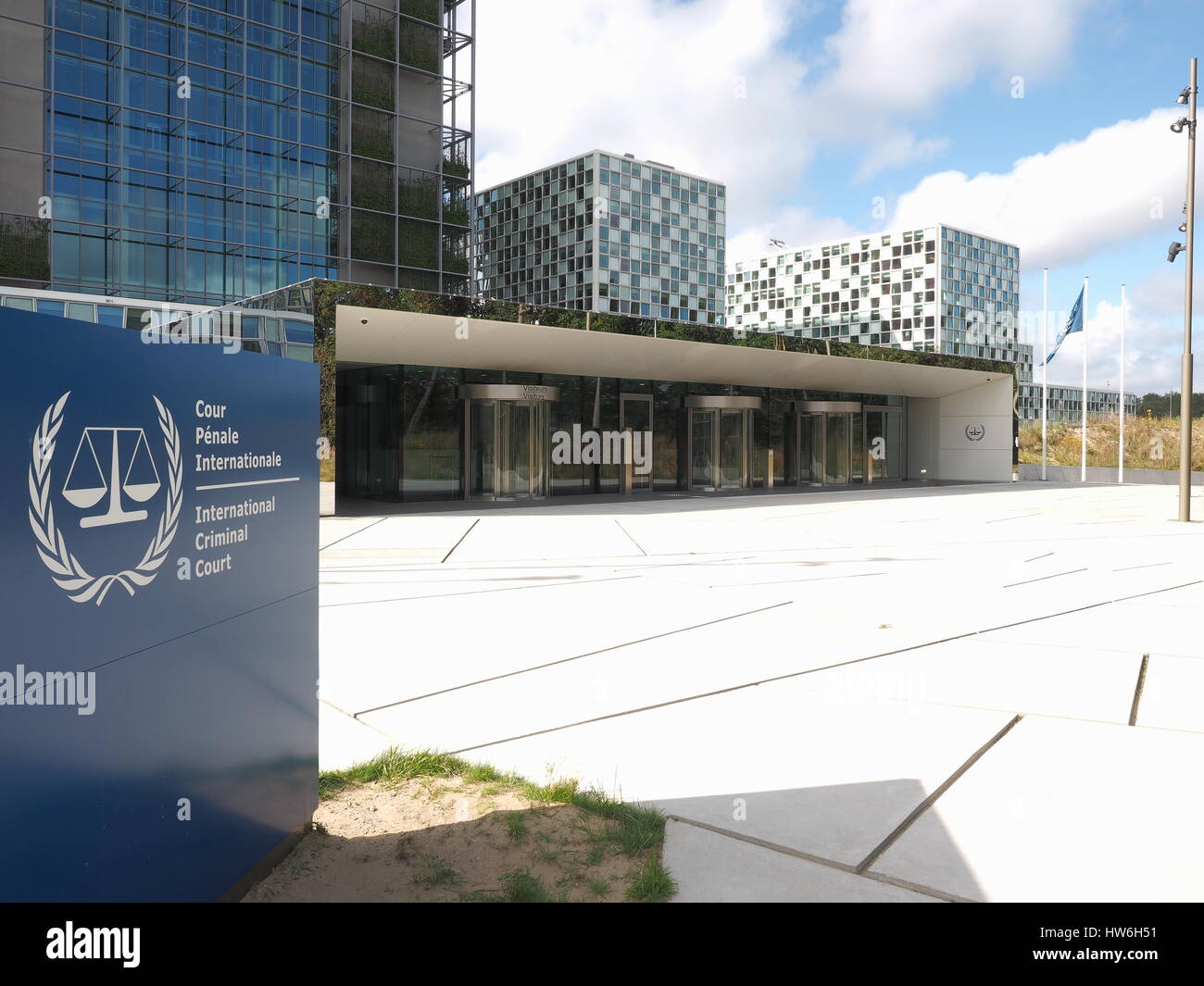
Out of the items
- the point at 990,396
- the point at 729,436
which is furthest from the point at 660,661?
the point at 990,396

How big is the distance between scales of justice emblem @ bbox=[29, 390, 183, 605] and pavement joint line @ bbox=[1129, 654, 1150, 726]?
473cm

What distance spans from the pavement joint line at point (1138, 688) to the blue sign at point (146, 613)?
425 cm

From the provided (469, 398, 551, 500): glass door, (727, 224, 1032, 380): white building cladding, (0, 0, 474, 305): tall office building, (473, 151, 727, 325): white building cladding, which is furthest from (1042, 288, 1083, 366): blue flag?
(727, 224, 1032, 380): white building cladding

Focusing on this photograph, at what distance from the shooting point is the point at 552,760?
13.8 feet

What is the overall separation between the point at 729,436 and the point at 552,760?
24.7m

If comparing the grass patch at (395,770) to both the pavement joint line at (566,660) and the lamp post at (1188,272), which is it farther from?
the lamp post at (1188,272)

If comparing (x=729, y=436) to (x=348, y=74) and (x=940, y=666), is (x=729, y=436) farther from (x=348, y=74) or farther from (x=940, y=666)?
(x=348, y=74)

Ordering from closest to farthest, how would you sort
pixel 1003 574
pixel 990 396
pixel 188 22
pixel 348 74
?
1. pixel 1003 574
2. pixel 990 396
3. pixel 188 22
4. pixel 348 74

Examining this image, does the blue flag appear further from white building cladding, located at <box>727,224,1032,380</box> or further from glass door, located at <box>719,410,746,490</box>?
white building cladding, located at <box>727,224,1032,380</box>

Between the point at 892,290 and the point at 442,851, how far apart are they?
98823 mm

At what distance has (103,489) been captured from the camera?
2.15 m

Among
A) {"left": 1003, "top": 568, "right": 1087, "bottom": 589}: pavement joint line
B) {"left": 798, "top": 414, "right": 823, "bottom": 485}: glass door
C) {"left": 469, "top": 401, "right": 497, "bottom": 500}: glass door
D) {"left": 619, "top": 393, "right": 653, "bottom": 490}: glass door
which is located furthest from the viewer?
{"left": 798, "top": 414, "right": 823, "bottom": 485}: glass door

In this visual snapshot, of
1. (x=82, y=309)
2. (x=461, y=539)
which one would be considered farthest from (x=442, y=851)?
(x=82, y=309)

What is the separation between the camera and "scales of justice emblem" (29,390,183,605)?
1.95 m
